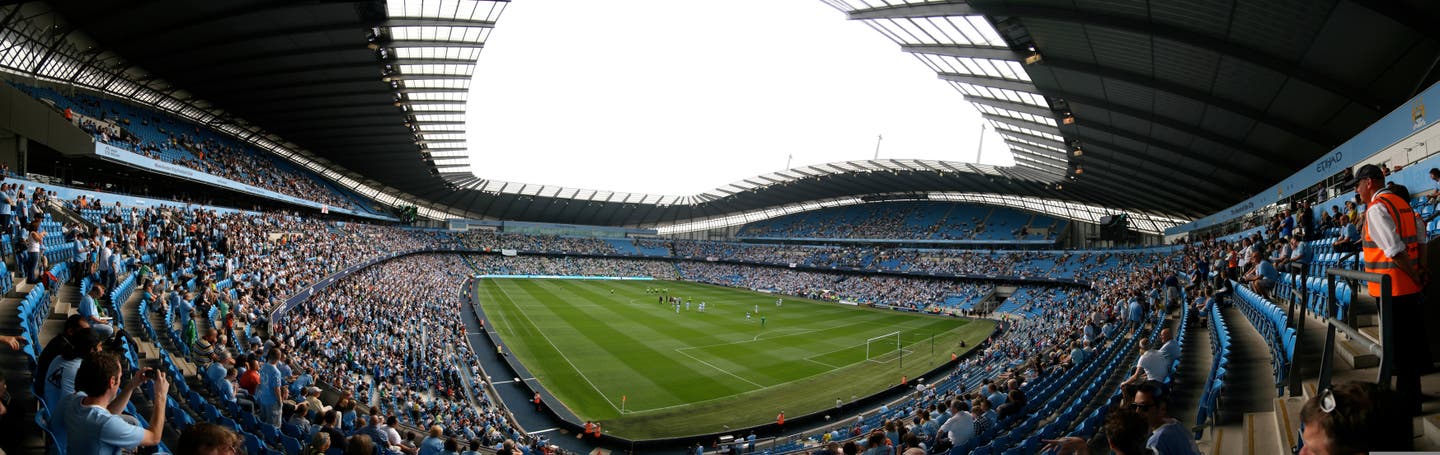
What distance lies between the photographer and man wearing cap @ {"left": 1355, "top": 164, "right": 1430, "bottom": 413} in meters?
3.31

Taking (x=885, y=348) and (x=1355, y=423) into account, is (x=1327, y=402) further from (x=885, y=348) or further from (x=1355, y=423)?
(x=885, y=348)

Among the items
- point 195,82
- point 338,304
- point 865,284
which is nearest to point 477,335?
point 338,304

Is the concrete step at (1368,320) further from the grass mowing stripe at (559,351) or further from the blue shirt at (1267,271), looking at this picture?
the grass mowing stripe at (559,351)

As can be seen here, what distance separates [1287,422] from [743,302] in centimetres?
5009

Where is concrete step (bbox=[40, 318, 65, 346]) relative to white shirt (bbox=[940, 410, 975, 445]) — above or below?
Result: above

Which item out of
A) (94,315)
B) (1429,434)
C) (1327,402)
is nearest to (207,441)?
(1327,402)

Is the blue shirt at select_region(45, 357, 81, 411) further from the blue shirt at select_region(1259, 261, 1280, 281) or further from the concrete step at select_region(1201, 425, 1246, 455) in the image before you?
the blue shirt at select_region(1259, 261, 1280, 281)

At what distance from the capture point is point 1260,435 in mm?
4969

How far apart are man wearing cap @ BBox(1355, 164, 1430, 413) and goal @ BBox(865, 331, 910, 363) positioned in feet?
92.2

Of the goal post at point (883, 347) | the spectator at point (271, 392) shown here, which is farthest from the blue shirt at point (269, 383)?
the goal post at point (883, 347)

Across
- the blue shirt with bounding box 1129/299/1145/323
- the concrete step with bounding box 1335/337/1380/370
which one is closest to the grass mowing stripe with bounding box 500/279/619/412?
the blue shirt with bounding box 1129/299/1145/323

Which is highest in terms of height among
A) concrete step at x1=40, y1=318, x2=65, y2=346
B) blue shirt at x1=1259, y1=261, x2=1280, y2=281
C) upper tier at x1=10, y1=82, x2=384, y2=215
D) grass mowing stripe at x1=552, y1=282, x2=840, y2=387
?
upper tier at x1=10, y1=82, x2=384, y2=215

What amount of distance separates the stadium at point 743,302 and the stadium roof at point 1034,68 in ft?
0.47

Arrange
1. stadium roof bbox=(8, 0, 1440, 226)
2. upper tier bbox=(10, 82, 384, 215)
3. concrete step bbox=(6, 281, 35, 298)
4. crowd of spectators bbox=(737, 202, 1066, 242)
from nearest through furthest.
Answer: concrete step bbox=(6, 281, 35, 298), stadium roof bbox=(8, 0, 1440, 226), upper tier bbox=(10, 82, 384, 215), crowd of spectators bbox=(737, 202, 1066, 242)
